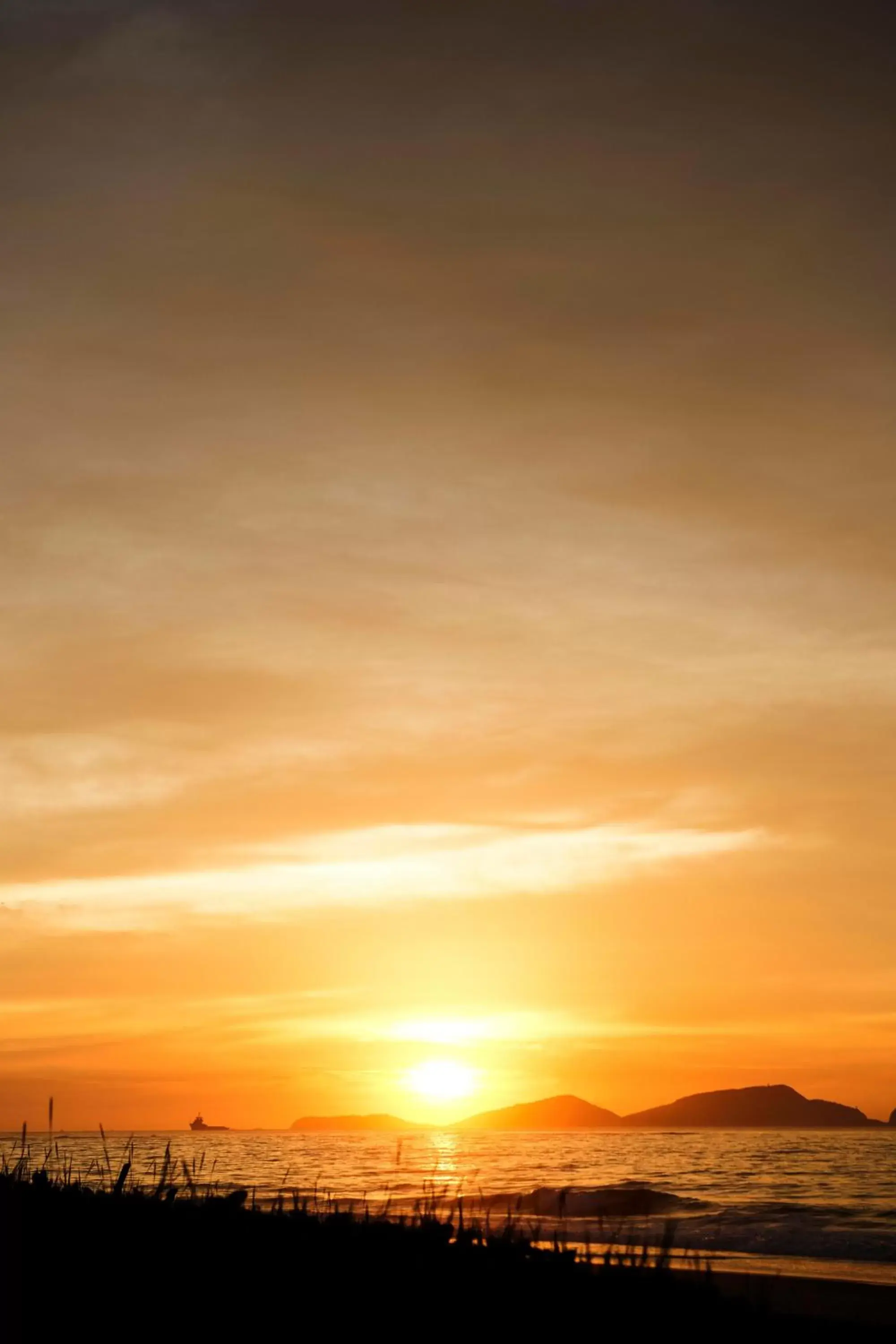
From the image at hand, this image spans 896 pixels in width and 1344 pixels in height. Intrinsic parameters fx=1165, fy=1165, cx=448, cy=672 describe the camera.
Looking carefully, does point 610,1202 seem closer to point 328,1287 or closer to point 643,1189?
point 643,1189

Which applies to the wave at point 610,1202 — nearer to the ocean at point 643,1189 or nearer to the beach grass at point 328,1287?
the ocean at point 643,1189

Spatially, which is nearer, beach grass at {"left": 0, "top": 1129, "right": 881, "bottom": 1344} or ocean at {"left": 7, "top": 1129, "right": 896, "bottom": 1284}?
beach grass at {"left": 0, "top": 1129, "right": 881, "bottom": 1344}

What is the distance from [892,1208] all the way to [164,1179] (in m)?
29.2

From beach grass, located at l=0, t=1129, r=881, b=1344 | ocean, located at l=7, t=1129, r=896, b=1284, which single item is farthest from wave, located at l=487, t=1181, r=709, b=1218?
beach grass, located at l=0, t=1129, r=881, b=1344

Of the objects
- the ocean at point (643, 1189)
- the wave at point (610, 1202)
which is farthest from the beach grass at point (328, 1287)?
the wave at point (610, 1202)

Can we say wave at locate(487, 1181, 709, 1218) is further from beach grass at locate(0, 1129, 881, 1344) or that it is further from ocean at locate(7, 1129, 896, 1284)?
beach grass at locate(0, 1129, 881, 1344)

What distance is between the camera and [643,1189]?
46156 millimetres

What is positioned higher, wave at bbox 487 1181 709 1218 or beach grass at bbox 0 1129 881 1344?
beach grass at bbox 0 1129 881 1344

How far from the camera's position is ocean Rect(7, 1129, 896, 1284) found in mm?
26641

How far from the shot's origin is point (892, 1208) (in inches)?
1515

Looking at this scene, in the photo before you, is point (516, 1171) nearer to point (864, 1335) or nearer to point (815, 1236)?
point (815, 1236)

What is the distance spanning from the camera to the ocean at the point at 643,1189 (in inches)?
1049

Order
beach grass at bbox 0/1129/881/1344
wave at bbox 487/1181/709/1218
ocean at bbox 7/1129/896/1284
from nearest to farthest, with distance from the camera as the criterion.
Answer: beach grass at bbox 0/1129/881/1344 → ocean at bbox 7/1129/896/1284 → wave at bbox 487/1181/709/1218

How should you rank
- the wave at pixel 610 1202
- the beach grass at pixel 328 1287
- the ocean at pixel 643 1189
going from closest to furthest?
the beach grass at pixel 328 1287, the ocean at pixel 643 1189, the wave at pixel 610 1202
